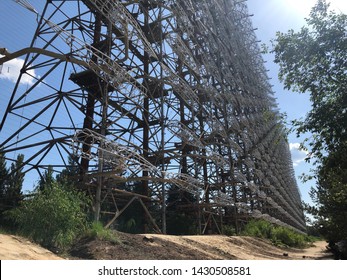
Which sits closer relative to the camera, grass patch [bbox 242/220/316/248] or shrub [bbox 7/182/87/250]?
shrub [bbox 7/182/87/250]

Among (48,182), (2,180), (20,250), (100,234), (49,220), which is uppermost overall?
(2,180)

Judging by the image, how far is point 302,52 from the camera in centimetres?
1081

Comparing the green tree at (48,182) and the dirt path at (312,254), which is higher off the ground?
the green tree at (48,182)

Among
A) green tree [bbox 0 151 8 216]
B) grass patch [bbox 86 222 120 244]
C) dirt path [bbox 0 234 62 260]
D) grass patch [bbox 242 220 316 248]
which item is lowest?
dirt path [bbox 0 234 62 260]

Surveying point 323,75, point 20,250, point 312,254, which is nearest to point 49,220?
point 20,250

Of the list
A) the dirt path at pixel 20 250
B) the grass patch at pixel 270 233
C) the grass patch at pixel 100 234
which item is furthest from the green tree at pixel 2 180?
the grass patch at pixel 270 233

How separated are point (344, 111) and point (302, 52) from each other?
2.34m

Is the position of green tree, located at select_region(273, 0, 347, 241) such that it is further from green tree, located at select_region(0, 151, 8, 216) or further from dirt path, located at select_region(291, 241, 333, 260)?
green tree, located at select_region(0, 151, 8, 216)

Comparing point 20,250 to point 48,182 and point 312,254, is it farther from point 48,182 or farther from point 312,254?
point 312,254

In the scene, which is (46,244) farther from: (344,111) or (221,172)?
(221,172)

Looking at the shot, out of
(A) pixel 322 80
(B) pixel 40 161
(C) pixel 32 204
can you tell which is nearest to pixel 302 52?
(A) pixel 322 80

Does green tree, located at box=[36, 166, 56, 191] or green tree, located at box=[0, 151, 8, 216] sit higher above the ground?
green tree, located at box=[0, 151, 8, 216]

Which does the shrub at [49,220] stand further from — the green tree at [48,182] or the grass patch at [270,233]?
the grass patch at [270,233]

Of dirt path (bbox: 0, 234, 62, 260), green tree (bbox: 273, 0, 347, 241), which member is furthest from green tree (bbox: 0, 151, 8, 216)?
green tree (bbox: 273, 0, 347, 241)
